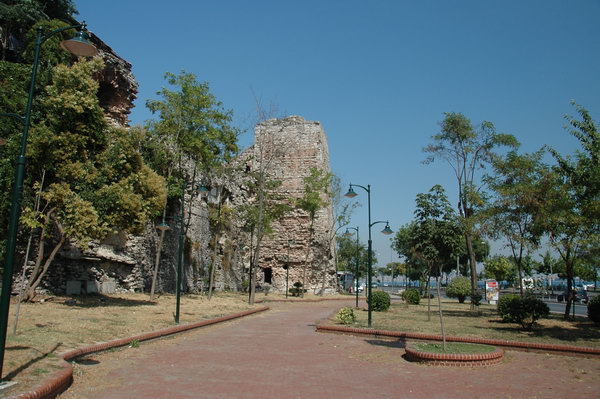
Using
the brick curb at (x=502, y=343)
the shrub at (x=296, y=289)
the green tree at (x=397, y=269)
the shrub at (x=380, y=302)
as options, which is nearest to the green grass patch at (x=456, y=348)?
the brick curb at (x=502, y=343)

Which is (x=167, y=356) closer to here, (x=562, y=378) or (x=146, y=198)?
(x=562, y=378)

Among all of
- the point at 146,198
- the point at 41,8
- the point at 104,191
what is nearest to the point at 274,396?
the point at 104,191

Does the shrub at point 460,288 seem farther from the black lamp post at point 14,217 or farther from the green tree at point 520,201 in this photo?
the black lamp post at point 14,217

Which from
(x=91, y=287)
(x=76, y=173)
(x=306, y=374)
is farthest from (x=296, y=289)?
(x=306, y=374)

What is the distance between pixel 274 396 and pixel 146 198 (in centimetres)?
1226

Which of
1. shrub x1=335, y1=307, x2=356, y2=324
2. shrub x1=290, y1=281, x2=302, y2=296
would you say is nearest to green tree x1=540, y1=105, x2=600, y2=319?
shrub x1=335, y1=307, x2=356, y2=324

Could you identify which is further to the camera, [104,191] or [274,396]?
[104,191]

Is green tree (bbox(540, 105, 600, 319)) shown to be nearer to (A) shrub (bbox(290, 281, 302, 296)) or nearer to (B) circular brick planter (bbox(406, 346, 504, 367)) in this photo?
(B) circular brick planter (bbox(406, 346, 504, 367))

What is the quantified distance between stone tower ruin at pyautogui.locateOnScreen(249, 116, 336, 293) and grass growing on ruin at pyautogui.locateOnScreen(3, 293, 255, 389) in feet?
64.0

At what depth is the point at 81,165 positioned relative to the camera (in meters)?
15.3

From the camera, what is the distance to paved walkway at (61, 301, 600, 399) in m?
6.85

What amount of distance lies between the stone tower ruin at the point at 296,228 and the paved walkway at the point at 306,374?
Answer: 28048 millimetres

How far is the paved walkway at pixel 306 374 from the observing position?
6852mm

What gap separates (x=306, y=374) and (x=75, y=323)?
21.7 ft
